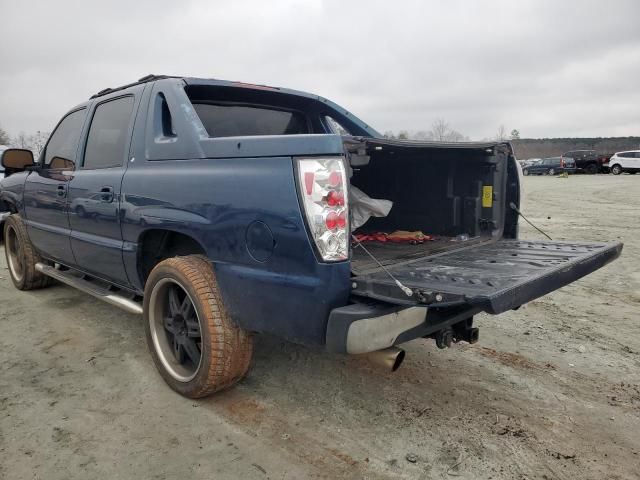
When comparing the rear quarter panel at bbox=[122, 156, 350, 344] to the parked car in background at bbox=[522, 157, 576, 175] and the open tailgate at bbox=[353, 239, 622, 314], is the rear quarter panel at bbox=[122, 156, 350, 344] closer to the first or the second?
the open tailgate at bbox=[353, 239, 622, 314]

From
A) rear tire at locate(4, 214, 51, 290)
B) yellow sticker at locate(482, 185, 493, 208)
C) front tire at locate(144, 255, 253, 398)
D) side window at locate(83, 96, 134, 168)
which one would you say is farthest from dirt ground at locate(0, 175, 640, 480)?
side window at locate(83, 96, 134, 168)

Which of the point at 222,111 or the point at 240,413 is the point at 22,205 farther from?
the point at 240,413

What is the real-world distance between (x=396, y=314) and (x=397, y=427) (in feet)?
2.78

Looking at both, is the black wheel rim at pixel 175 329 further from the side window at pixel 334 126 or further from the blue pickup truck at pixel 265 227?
the side window at pixel 334 126

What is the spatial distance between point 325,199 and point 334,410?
134 centimetres

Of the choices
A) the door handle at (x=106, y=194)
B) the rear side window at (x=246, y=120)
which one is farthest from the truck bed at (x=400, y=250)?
the door handle at (x=106, y=194)

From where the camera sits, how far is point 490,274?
7.95 ft

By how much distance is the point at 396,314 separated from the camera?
84.7 inches

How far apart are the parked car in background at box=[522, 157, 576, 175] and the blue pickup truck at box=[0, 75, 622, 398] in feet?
120

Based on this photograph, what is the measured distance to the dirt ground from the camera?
2.31m

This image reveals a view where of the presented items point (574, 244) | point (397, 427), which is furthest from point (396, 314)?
point (574, 244)

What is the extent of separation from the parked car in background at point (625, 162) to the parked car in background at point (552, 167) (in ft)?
10.1

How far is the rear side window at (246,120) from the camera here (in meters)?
3.43

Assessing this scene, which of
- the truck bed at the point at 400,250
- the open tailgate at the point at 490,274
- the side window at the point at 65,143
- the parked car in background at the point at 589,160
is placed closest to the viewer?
the open tailgate at the point at 490,274
